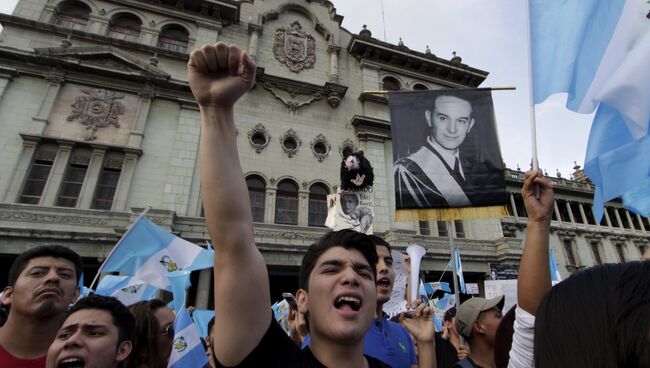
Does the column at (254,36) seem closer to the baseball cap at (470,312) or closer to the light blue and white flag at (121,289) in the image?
the light blue and white flag at (121,289)

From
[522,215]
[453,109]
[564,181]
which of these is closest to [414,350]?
[453,109]

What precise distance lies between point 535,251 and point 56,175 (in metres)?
14.3

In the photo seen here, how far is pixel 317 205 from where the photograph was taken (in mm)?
14062

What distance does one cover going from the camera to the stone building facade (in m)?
11.0

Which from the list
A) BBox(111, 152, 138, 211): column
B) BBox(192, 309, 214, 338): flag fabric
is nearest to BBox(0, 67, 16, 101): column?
BBox(111, 152, 138, 211): column

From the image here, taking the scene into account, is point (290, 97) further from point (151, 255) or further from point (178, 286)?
point (178, 286)

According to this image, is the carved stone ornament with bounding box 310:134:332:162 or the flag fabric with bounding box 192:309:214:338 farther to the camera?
the carved stone ornament with bounding box 310:134:332:162

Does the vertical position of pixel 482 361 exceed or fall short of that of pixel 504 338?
it falls short

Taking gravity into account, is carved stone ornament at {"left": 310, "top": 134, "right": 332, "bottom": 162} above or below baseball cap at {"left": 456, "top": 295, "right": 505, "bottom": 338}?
above

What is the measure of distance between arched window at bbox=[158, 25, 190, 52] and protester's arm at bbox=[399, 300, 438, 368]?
16.4 m

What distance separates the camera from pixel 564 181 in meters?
25.7

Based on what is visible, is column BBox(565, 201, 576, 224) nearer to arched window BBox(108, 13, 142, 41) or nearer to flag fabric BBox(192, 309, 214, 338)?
flag fabric BBox(192, 309, 214, 338)

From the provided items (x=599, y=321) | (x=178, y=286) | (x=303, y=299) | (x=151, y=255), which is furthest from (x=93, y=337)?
(x=151, y=255)

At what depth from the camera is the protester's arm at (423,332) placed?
2270mm
